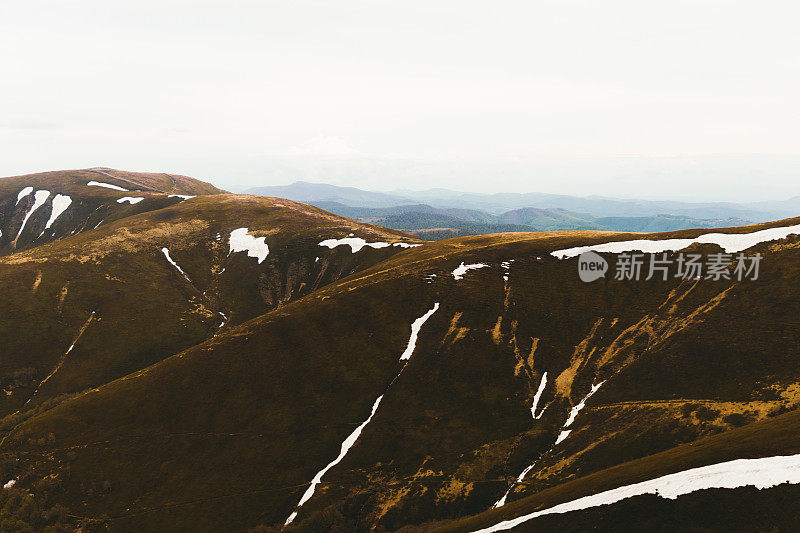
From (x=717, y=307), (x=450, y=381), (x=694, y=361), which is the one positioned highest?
(x=717, y=307)

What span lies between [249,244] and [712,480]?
15553 cm

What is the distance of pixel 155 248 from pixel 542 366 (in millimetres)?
151065

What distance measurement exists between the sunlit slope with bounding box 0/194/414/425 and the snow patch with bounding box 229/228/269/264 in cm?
70

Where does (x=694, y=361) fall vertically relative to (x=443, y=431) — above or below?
above

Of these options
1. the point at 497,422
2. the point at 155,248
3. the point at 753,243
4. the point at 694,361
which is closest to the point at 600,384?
the point at 694,361

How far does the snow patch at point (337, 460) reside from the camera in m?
55.1

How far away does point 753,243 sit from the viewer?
78375 mm

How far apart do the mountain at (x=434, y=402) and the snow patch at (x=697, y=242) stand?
56 cm

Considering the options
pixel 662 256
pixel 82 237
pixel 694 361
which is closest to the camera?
pixel 694 361

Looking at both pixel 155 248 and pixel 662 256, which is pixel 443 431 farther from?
pixel 155 248

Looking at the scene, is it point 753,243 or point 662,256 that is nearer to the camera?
point 753,243
